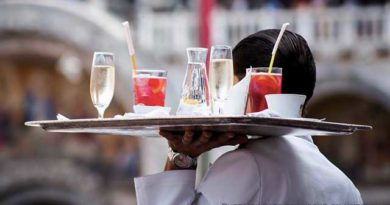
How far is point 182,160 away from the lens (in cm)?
255

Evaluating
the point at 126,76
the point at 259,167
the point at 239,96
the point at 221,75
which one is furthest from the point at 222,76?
the point at 126,76

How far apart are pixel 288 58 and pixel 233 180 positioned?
1.25 feet

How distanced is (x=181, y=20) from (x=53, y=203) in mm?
3626

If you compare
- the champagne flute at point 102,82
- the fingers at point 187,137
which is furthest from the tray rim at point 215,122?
the champagne flute at point 102,82

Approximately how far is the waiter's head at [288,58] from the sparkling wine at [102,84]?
0.43 metres

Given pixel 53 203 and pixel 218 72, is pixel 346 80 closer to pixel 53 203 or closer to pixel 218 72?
pixel 53 203

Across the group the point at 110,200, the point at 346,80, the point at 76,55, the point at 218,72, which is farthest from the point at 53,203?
the point at 218,72

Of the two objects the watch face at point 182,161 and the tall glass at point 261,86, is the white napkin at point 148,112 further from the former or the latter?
the tall glass at point 261,86

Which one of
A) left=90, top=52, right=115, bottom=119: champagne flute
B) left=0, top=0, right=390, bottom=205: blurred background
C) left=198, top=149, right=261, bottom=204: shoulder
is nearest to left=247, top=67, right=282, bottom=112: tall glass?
left=198, top=149, right=261, bottom=204: shoulder

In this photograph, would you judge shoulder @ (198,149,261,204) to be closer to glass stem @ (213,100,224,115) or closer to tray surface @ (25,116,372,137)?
tray surface @ (25,116,372,137)

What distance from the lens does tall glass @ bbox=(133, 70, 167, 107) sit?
268cm

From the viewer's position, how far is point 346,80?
45.9 feet

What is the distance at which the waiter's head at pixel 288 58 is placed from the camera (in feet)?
8.41

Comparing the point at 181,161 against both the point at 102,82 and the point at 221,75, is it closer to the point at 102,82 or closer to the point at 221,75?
the point at 221,75
